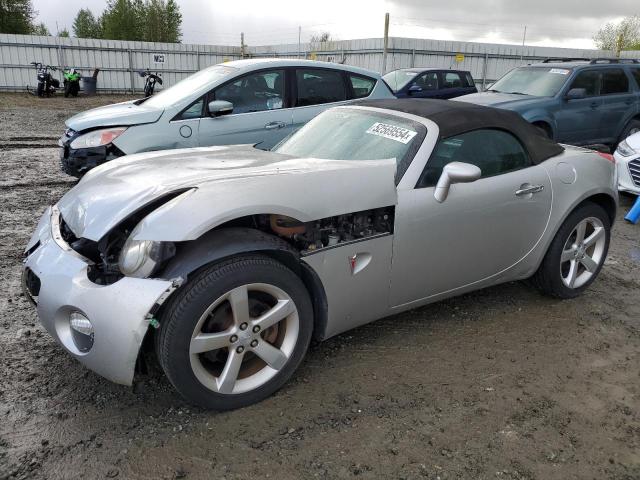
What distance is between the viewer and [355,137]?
11.0 feet

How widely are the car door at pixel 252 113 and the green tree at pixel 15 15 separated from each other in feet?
123

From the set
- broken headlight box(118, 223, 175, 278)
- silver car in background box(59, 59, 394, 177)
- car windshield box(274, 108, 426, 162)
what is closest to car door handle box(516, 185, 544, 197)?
car windshield box(274, 108, 426, 162)

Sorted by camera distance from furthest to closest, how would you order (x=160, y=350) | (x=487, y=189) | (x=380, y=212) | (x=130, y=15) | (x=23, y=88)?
1. (x=130, y=15)
2. (x=23, y=88)
3. (x=487, y=189)
4. (x=380, y=212)
5. (x=160, y=350)

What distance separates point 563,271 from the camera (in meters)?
3.92

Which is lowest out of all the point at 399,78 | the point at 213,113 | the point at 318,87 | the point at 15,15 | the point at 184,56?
the point at 213,113

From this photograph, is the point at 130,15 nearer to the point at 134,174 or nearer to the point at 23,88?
the point at 23,88

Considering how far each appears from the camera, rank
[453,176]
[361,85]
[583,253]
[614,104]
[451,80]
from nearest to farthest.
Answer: [453,176], [583,253], [361,85], [614,104], [451,80]

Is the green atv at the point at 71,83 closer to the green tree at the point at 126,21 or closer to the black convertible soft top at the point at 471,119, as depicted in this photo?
the black convertible soft top at the point at 471,119

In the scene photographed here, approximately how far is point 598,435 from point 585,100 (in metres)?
7.32

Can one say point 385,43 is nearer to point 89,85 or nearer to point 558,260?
point 89,85

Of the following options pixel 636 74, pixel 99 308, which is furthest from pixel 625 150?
pixel 99 308

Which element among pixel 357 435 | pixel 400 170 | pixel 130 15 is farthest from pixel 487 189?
pixel 130 15

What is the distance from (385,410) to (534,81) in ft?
25.6

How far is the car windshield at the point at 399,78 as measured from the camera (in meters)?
11.9
